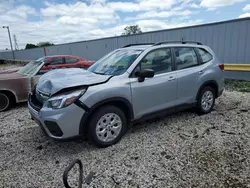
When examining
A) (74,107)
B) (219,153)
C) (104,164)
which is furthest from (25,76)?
(219,153)

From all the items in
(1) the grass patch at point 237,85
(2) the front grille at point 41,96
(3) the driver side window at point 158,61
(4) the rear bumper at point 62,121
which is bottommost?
(1) the grass patch at point 237,85

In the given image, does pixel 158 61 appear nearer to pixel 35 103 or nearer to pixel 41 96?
pixel 41 96

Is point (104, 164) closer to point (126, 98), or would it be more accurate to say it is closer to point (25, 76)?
point (126, 98)

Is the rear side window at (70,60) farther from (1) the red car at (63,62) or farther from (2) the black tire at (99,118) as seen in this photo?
(2) the black tire at (99,118)

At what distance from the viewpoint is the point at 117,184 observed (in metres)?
2.45

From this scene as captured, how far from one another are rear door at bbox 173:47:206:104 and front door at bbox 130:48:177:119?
175mm

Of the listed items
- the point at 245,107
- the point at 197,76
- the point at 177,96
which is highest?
the point at 197,76

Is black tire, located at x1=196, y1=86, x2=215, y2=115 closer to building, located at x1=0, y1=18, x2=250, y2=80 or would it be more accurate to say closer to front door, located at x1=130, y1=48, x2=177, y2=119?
front door, located at x1=130, y1=48, x2=177, y2=119

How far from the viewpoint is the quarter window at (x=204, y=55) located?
4.43m

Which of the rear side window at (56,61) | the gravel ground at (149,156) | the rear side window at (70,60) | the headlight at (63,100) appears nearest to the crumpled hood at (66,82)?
the headlight at (63,100)

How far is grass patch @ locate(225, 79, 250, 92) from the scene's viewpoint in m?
6.97

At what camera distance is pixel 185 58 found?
13.6 ft

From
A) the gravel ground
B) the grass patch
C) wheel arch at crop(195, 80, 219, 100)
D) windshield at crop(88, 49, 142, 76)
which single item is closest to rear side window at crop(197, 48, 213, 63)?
wheel arch at crop(195, 80, 219, 100)

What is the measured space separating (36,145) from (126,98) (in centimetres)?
181
